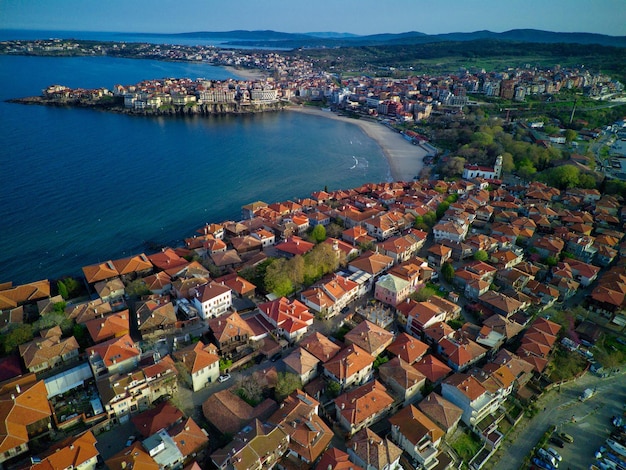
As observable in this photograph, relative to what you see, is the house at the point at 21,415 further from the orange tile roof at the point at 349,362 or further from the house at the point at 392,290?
the house at the point at 392,290

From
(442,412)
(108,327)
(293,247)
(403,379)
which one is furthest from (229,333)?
(442,412)

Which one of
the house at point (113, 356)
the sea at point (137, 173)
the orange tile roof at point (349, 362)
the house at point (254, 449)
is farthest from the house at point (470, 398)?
the sea at point (137, 173)

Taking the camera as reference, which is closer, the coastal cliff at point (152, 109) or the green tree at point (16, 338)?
the green tree at point (16, 338)

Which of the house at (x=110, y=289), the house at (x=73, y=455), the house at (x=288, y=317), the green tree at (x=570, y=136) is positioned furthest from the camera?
the green tree at (x=570, y=136)

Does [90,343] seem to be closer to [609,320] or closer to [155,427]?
[155,427]

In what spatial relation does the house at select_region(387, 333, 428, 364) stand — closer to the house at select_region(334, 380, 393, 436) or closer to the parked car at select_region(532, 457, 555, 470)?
the house at select_region(334, 380, 393, 436)

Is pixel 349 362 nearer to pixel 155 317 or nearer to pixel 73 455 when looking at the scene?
pixel 155 317

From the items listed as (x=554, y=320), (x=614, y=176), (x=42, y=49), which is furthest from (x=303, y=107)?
(x=42, y=49)
